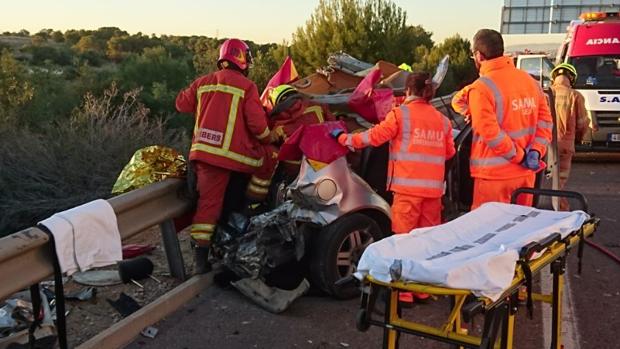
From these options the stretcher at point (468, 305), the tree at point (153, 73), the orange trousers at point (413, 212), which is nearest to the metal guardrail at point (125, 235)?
the orange trousers at point (413, 212)

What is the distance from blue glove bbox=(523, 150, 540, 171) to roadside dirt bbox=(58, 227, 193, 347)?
278 cm

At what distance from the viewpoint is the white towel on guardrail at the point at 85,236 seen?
3705 millimetres

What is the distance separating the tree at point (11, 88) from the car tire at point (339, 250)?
6.98 m

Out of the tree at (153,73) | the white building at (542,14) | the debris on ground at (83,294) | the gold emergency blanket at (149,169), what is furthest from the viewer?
the white building at (542,14)

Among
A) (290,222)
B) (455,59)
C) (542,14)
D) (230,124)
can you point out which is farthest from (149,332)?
(455,59)

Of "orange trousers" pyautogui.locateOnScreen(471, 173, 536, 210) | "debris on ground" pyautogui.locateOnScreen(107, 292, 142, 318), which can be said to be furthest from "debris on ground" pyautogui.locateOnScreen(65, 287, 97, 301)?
"orange trousers" pyautogui.locateOnScreen(471, 173, 536, 210)

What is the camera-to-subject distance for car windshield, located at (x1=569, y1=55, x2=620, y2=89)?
44.4ft

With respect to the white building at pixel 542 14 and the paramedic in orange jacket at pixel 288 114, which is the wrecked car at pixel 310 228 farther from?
the white building at pixel 542 14

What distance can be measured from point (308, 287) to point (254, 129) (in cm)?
130

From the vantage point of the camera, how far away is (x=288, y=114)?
5703 millimetres

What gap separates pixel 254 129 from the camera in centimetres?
533

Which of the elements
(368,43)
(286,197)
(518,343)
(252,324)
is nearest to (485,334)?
(518,343)

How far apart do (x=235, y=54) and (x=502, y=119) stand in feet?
7.03

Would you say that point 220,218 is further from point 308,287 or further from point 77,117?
point 77,117
